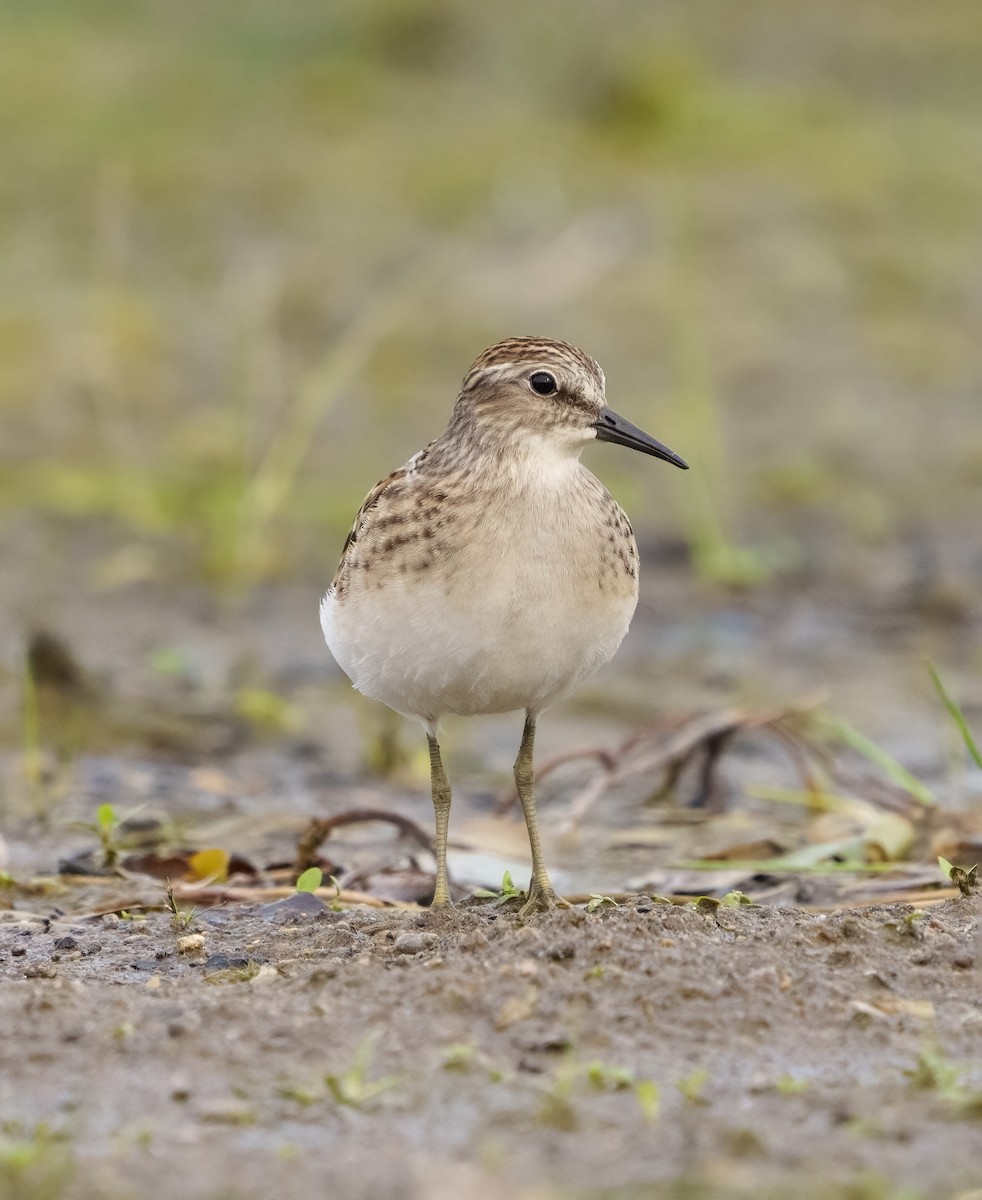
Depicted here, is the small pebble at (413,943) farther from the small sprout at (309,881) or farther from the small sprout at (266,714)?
the small sprout at (266,714)

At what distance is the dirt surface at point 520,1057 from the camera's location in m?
3.63

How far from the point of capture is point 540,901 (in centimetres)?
539

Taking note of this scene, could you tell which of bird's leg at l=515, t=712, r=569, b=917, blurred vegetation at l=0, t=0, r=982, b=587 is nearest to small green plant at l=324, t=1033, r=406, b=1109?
bird's leg at l=515, t=712, r=569, b=917

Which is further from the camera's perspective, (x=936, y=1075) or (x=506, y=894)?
(x=506, y=894)

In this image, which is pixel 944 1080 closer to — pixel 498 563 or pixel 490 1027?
pixel 490 1027

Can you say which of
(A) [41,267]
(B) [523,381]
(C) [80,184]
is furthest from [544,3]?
(B) [523,381]

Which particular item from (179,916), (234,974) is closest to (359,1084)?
(234,974)

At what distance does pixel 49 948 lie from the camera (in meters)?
5.12

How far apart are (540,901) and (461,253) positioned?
10195mm

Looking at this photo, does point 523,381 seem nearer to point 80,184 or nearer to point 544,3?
point 80,184

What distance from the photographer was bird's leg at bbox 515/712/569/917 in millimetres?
5367

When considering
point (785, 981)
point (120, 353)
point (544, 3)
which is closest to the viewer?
point (785, 981)

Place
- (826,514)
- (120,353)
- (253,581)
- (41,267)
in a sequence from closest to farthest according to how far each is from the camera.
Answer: (253,581)
(826,514)
(120,353)
(41,267)

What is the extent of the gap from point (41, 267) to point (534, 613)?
10158 mm
